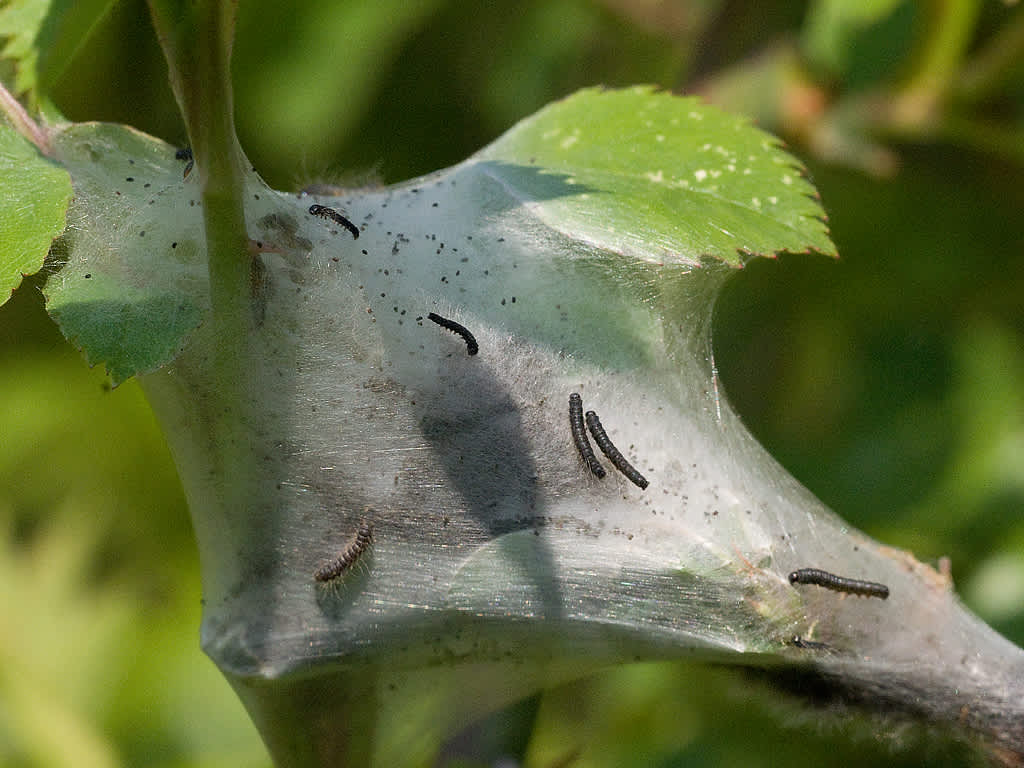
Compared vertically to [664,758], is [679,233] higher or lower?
higher

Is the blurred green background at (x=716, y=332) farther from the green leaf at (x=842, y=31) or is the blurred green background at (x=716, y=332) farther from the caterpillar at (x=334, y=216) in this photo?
the caterpillar at (x=334, y=216)

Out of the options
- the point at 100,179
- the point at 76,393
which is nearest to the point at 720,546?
the point at 100,179

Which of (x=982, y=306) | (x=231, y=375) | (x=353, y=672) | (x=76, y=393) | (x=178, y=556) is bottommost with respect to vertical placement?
(x=178, y=556)

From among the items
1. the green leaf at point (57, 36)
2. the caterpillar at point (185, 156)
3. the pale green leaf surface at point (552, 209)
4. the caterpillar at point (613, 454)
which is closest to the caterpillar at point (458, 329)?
the pale green leaf surface at point (552, 209)

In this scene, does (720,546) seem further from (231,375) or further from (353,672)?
→ (231,375)

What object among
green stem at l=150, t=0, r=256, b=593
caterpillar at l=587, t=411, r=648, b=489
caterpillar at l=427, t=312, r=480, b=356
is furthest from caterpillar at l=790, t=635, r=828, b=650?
green stem at l=150, t=0, r=256, b=593

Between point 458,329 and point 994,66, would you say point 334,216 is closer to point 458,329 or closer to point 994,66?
point 458,329
